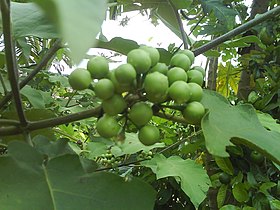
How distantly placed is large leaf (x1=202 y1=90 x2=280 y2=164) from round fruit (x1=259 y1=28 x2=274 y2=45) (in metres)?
1.11

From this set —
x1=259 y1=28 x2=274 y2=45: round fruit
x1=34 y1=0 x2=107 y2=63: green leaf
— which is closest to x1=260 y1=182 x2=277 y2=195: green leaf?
x1=259 y1=28 x2=274 y2=45: round fruit

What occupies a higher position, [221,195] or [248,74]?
[248,74]

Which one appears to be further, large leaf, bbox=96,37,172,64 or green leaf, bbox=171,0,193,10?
green leaf, bbox=171,0,193,10

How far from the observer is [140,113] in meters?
0.46

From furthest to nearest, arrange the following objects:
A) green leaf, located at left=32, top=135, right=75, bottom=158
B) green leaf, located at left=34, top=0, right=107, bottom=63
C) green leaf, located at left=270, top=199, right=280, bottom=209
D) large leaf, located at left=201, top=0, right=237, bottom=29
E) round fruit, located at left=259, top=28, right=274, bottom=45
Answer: round fruit, located at left=259, top=28, right=274, bottom=45
green leaf, located at left=270, top=199, right=280, bottom=209
large leaf, located at left=201, top=0, right=237, bottom=29
green leaf, located at left=32, top=135, right=75, bottom=158
green leaf, located at left=34, top=0, right=107, bottom=63

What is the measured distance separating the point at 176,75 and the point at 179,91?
29mm

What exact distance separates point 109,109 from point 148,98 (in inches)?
1.5

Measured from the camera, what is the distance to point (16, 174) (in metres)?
0.50

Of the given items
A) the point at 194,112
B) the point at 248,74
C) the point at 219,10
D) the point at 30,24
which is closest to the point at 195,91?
the point at 194,112

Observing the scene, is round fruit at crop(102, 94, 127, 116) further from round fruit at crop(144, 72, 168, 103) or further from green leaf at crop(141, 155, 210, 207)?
green leaf at crop(141, 155, 210, 207)

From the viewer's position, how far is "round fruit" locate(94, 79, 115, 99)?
451 millimetres

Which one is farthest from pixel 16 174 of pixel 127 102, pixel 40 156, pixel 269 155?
pixel 269 155

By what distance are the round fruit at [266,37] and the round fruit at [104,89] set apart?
1252 millimetres

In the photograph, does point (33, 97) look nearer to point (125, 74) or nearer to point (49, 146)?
point (49, 146)
